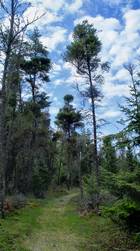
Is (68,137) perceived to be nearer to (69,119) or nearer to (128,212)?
(69,119)

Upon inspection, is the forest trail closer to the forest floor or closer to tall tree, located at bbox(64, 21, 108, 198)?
the forest floor

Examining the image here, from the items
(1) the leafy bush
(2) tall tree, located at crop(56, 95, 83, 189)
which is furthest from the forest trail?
(2) tall tree, located at crop(56, 95, 83, 189)

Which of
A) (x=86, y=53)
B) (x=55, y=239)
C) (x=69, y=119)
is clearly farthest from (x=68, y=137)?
(x=55, y=239)

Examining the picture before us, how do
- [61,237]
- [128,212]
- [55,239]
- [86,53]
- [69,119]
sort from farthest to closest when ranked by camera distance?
[69,119] → [86,53] → [61,237] → [55,239] → [128,212]

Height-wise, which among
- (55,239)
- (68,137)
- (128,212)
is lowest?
(55,239)

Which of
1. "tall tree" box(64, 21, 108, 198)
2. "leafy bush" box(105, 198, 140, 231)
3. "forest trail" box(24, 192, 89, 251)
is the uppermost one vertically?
"tall tree" box(64, 21, 108, 198)

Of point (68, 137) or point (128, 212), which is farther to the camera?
point (68, 137)

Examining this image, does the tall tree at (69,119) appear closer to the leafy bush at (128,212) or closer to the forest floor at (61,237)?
the forest floor at (61,237)

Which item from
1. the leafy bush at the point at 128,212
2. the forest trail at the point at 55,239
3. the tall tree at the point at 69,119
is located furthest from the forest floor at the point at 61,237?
the tall tree at the point at 69,119

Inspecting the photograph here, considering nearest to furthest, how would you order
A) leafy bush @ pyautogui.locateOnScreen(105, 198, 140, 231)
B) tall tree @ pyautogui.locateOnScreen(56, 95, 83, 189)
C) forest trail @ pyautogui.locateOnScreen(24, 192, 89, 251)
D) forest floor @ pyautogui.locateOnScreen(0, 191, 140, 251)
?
leafy bush @ pyautogui.locateOnScreen(105, 198, 140, 231)
forest floor @ pyautogui.locateOnScreen(0, 191, 140, 251)
forest trail @ pyautogui.locateOnScreen(24, 192, 89, 251)
tall tree @ pyautogui.locateOnScreen(56, 95, 83, 189)

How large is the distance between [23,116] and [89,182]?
1198cm

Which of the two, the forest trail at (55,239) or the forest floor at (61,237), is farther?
the forest trail at (55,239)

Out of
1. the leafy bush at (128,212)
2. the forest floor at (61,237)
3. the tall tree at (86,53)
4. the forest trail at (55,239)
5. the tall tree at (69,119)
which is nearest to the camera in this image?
the leafy bush at (128,212)

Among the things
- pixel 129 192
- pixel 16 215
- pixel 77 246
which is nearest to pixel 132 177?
pixel 129 192
